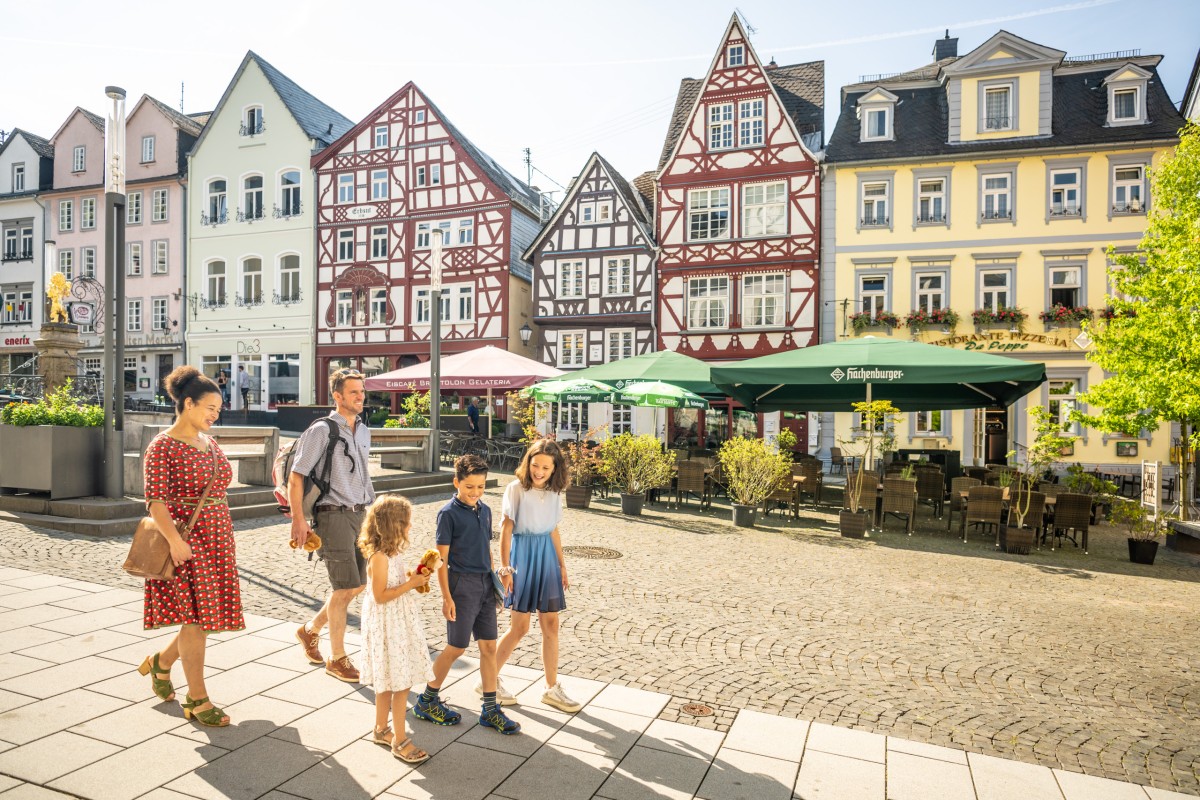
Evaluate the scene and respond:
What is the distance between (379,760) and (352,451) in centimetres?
192

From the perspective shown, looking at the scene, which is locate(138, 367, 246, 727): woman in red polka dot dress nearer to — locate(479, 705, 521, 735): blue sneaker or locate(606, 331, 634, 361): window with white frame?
locate(479, 705, 521, 735): blue sneaker

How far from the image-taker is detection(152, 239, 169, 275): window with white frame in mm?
33094

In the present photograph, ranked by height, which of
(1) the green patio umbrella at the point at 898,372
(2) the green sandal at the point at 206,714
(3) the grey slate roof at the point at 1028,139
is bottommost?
(2) the green sandal at the point at 206,714

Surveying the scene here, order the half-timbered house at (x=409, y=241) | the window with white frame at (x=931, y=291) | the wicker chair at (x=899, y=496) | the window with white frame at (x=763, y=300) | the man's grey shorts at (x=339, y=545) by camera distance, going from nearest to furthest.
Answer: the man's grey shorts at (x=339, y=545) → the wicker chair at (x=899, y=496) → the window with white frame at (x=931, y=291) → the window with white frame at (x=763, y=300) → the half-timbered house at (x=409, y=241)

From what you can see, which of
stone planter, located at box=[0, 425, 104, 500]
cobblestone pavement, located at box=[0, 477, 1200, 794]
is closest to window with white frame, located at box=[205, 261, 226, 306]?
stone planter, located at box=[0, 425, 104, 500]

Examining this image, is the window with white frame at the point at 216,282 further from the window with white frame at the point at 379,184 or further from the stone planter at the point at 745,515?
the stone planter at the point at 745,515

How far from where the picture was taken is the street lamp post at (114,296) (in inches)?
358

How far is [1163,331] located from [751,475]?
7366 mm

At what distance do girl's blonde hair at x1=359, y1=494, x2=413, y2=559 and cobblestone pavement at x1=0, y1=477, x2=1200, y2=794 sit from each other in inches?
69.4

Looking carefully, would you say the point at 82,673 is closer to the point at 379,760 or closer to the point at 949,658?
the point at 379,760

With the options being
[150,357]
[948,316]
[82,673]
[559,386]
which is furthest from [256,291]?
[82,673]

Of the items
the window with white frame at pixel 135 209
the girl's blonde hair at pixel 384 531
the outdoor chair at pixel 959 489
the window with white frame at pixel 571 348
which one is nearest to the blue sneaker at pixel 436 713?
the girl's blonde hair at pixel 384 531

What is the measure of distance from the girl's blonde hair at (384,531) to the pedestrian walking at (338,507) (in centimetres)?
109

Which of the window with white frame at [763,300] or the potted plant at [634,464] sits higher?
the window with white frame at [763,300]
